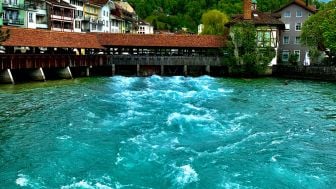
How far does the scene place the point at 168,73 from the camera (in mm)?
55656

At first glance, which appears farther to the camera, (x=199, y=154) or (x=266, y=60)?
(x=266, y=60)

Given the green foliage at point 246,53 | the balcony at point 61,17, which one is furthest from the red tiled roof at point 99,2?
the green foliage at point 246,53

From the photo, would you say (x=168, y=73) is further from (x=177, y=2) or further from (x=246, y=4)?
(x=177, y=2)

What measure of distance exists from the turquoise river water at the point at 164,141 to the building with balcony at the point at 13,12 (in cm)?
2176

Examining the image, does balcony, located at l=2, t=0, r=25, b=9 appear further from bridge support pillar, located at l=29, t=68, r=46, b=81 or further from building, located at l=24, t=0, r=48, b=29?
bridge support pillar, located at l=29, t=68, r=46, b=81

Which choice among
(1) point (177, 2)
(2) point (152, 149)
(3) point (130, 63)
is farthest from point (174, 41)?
(1) point (177, 2)

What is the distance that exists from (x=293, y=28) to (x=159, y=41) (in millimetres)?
21667

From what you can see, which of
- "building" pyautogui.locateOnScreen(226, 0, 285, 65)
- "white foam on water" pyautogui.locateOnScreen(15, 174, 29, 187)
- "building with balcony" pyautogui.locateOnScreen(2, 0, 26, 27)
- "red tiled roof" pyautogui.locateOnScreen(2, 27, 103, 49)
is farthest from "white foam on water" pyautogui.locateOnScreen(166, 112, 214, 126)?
"building with balcony" pyautogui.locateOnScreen(2, 0, 26, 27)

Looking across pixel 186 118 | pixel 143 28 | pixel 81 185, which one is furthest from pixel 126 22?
pixel 81 185

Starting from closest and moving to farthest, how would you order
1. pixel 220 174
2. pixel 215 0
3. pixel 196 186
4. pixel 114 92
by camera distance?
pixel 196 186
pixel 220 174
pixel 114 92
pixel 215 0

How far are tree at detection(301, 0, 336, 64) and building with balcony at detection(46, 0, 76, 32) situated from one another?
32367 mm

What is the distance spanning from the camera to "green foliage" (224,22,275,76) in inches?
1971

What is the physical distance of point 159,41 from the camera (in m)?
55.3

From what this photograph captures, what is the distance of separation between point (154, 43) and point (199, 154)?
39.6 meters
